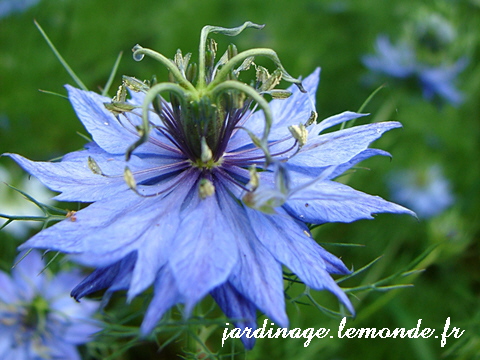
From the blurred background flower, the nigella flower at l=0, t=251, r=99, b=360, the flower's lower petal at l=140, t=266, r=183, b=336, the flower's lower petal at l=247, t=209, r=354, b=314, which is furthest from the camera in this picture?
the blurred background flower

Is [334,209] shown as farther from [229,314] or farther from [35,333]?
[35,333]

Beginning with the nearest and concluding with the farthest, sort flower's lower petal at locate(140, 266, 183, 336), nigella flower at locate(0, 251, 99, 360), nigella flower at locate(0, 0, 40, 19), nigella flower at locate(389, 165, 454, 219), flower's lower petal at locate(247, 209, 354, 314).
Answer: flower's lower petal at locate(140, 266, 183, 336) → flower's lower petal at locate(247, 209, 354, 314) → nigella flower at locate(0, 251, 99, 360) → nigella flower at locate(0, 0, 40, 19) → nigella flower at locate(389, 165, 454, 219)

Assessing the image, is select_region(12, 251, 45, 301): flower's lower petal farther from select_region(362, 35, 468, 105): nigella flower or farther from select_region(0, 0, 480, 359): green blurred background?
select_region(362, 35, 468, 105): nigella flower

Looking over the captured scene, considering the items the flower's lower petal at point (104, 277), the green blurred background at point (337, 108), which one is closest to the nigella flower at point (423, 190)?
the green blurred background at point (337, 108)

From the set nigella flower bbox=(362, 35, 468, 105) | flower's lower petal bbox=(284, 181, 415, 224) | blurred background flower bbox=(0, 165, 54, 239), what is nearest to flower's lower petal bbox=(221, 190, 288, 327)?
flower's lower petal bbox=(284, 181, 415, 224)

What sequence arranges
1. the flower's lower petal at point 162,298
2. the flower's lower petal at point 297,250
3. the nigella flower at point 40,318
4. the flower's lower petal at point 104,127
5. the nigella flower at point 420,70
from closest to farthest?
1. the flower's lower petal at point 162,298
2. the flower's lower petal at point 297,250
3. the flower's lower petal at point 104,127
4. the nigella flower at point 40,318
5. the nigella flower at point 420,70

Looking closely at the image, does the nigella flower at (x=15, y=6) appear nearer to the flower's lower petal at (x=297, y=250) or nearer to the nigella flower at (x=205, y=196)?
the nigella flower at (x=205, y=196)
